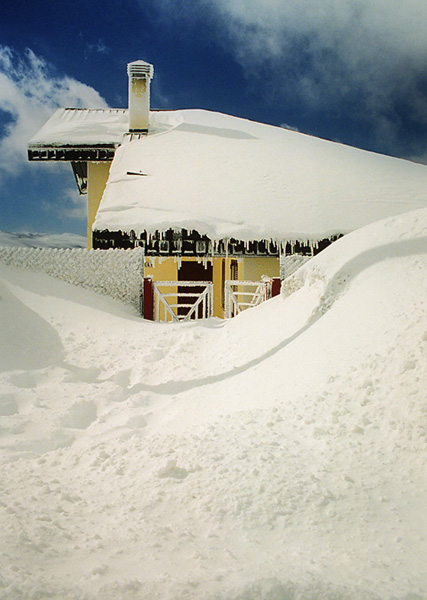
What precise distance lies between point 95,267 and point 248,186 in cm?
489

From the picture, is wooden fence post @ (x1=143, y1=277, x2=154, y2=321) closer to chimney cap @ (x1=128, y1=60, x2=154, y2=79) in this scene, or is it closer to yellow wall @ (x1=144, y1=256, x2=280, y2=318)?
yellow wall @ (x1=144, y1=256, x2=280, y2=318)

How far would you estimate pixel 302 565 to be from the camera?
2.16m

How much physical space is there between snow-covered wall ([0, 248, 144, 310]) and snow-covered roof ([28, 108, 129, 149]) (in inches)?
212

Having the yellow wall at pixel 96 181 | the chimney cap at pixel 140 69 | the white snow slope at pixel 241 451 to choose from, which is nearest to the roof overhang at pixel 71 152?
the yellow wall at pixel 96 181

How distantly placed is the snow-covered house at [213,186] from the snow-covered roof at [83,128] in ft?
0.12

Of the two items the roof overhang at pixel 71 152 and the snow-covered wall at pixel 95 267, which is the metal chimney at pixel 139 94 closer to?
the roof overhang at pixel 71 152

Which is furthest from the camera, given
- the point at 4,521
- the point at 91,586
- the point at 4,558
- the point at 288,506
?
the point at 288,506

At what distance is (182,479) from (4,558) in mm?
1161

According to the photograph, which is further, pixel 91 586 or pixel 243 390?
pixel 243 390

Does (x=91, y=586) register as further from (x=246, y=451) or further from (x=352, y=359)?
(x=352, y=359)

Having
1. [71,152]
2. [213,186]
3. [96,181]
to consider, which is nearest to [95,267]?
[213,186]

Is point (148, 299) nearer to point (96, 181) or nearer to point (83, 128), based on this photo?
point (96, 181)

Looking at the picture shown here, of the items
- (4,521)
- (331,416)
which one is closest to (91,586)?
(4,521)

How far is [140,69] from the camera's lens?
14.1 metres
